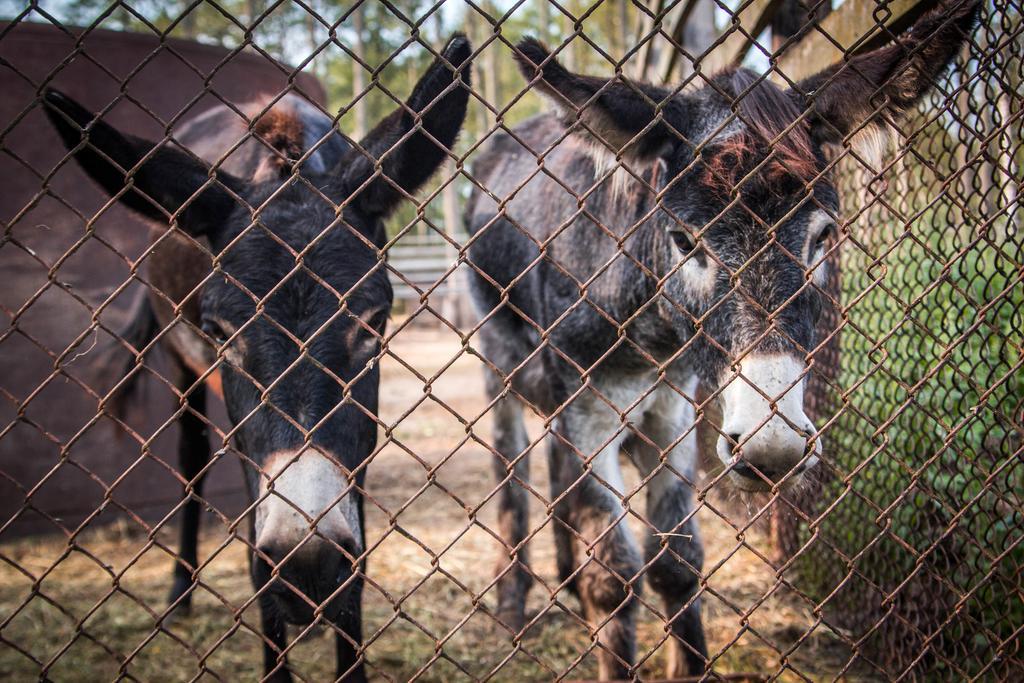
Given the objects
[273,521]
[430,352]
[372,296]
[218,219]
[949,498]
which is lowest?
[430,352]

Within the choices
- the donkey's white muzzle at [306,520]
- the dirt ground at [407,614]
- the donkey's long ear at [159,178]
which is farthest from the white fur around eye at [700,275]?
the donkey's long ear at [159,178]

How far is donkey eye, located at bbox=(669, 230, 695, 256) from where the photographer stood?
7.75 feet

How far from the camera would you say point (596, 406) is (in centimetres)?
314

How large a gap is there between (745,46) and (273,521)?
3.52m

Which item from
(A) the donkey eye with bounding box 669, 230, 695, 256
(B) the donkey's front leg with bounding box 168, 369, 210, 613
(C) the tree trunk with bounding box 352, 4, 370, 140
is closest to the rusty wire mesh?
(B) the donkey's front leg with bounding box 168, 369, 210, 613

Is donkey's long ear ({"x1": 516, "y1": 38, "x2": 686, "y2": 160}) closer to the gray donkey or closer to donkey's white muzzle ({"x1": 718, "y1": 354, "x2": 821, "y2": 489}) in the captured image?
the gray donkey

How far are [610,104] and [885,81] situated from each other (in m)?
0.82

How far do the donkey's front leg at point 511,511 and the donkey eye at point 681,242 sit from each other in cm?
165

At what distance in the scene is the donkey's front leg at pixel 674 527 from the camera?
2.98 meters

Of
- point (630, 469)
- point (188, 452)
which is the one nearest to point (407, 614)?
point (188, 452)

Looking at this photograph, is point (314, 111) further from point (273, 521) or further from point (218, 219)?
point (273, 521)

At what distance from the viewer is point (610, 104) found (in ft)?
7.25

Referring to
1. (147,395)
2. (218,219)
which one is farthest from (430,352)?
(218,219)

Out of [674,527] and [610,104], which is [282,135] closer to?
[610,104]
